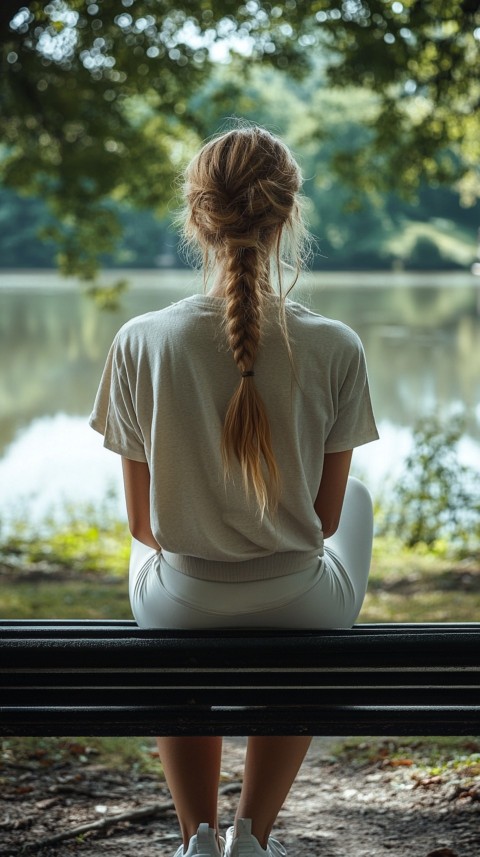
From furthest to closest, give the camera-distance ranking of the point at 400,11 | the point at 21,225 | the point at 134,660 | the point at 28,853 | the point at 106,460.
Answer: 1. the point at 21,225
2. the point at 106,460
3. the point at 400,11
4. the point at 28,853
5. the point at 134,660

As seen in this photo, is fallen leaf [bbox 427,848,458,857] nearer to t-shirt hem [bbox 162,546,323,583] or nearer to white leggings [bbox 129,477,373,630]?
white leggings [bbox 129,477,373,630]

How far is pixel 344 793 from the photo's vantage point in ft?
9.66

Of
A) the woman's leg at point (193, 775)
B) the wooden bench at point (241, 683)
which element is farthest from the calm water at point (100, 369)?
the woman's leg at point (193, 775)

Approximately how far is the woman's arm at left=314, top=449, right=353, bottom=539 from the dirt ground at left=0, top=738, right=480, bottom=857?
3.08 feet

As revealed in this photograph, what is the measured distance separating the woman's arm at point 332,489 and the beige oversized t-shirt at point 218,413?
0.07 m

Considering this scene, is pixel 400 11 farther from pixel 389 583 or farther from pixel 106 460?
pixel 106 460

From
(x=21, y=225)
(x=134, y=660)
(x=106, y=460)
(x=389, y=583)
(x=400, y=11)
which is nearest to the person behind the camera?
(x=134, y=660)

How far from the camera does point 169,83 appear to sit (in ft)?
30.1

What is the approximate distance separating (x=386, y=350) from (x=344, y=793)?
16.3 metres

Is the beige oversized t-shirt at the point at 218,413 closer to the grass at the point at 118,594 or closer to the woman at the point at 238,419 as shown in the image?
the woman at the point at 238,419

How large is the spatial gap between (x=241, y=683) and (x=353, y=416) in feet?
1.88

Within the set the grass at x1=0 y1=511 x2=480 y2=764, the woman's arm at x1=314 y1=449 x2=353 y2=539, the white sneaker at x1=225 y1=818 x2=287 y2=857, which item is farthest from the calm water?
the grass at x1=0 y1=511 x2=480 y2=764

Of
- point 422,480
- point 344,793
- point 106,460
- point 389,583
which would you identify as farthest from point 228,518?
point 106,460

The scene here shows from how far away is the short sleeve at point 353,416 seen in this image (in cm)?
203
